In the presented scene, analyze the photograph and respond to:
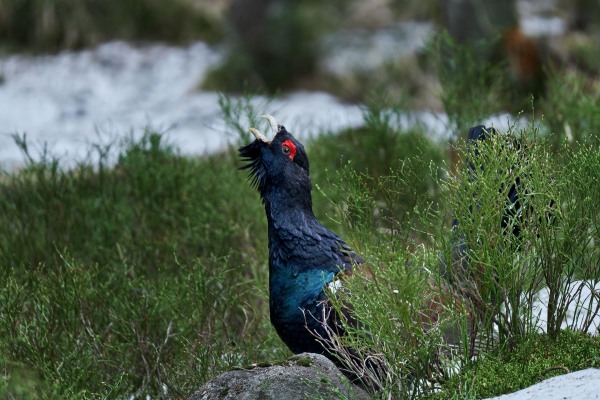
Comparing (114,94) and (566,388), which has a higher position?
(114,94)

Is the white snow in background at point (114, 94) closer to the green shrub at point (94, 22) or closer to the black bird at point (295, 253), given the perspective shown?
the green shrub at point (94, 22)

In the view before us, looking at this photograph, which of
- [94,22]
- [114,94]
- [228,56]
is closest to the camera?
[228,56]

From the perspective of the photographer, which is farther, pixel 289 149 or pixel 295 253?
pixel 289 149

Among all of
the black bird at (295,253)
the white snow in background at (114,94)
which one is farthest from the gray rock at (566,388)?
the white snow in background at (114,94)

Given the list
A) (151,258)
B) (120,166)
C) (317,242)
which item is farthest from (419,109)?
(317,242)

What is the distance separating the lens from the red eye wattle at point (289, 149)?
4.12 metres

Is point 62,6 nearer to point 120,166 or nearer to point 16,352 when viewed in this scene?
point 120,166

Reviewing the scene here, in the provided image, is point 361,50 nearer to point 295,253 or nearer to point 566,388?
point 295,253

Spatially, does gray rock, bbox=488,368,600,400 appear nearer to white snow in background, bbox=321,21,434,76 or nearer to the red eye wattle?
the red eye wattle

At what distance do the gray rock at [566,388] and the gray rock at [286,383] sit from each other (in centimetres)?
51

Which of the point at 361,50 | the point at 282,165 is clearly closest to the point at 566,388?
the point at 282,165

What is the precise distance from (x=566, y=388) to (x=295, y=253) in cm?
119

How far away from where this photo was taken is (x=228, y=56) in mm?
11875

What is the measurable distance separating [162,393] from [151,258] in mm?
1472
